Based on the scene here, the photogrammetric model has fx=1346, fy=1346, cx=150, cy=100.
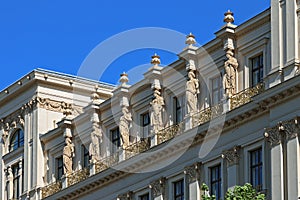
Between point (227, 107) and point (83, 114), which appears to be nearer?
point (227, 107)

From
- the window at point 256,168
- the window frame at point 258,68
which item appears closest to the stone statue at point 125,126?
the window frame at point 258,68

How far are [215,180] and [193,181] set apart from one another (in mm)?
1547

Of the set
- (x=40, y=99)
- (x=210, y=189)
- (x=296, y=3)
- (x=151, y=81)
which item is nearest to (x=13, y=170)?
(x=40, y=99)

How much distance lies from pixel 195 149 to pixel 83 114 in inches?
500

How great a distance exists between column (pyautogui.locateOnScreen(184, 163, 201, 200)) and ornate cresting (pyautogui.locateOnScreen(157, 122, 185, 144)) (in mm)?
1966

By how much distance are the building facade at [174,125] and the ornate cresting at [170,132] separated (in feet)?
0.36

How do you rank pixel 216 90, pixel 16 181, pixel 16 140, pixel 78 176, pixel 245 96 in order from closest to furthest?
1. pixel 245 96
2. pixel 216 90
3. pixel 78 176
4. pixel 16 181
5. pixel 16 140

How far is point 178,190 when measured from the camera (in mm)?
65562

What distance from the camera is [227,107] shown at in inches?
2421

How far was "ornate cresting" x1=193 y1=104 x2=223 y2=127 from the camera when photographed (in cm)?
6225

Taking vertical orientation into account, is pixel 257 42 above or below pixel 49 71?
below

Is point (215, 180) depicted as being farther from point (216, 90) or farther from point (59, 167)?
point (59, 167)

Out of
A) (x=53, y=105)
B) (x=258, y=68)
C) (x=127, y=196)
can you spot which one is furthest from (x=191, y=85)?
(x=53, y=105)

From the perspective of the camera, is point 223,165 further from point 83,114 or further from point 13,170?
point 13,170
